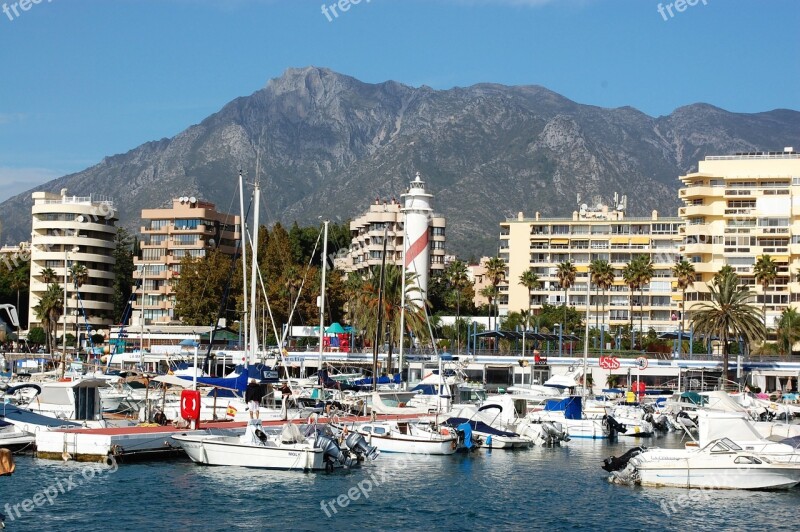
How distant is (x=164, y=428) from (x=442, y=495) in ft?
46.0

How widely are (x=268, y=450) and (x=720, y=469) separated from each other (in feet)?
55.9

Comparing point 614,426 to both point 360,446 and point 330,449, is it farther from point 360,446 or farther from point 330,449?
point 330,449

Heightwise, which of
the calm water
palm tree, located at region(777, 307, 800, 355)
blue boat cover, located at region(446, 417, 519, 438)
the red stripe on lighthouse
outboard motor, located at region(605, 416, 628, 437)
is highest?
the red stripe on lighthouse

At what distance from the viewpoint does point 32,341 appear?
135 meters

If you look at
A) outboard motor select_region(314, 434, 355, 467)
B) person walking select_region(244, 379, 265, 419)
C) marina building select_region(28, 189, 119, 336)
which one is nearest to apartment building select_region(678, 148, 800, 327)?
marina building select_region(28, 189, 119, 336)

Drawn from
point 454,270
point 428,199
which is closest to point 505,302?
point 454,270

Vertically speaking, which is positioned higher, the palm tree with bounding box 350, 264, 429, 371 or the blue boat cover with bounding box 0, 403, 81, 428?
the palm tree with bounding box 350, 264, 429, 371

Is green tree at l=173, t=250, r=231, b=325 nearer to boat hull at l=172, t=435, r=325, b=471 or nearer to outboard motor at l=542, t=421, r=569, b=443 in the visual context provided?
outboard motor at l=542, t=421, r=569, b=443

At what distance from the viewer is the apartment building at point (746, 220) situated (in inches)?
4828

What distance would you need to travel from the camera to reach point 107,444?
43.9 metres

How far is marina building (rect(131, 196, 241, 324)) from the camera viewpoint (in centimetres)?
14575

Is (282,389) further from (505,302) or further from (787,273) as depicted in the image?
(505,302)

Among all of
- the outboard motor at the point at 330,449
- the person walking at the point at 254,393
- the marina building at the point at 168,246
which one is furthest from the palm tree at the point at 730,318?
the marina building at the point at 168,246

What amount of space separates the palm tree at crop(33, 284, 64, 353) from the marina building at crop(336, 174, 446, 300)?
37.7 metres
